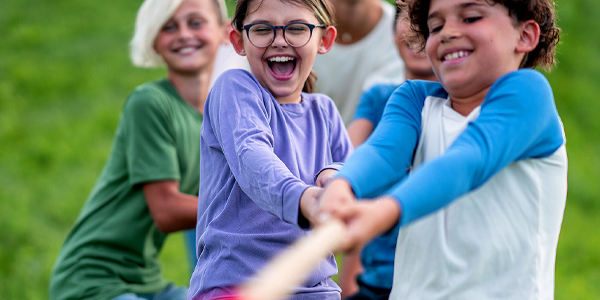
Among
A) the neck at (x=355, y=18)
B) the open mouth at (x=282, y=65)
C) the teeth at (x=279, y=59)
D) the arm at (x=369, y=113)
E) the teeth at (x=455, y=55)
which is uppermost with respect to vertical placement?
the teeth at (x=455, y=55)

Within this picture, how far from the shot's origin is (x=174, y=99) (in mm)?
3119

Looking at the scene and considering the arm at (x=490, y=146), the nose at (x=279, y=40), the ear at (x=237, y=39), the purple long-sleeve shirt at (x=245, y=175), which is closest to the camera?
the arm at (x=490, y=146)

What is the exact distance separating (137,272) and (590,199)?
15.5 feet

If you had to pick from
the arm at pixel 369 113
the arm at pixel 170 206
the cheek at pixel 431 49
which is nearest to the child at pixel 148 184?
the arm at pixel 170 206

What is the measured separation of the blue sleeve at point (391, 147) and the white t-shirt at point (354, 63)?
185 centimetres

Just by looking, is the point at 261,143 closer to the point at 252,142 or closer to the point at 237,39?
the point at 252,142

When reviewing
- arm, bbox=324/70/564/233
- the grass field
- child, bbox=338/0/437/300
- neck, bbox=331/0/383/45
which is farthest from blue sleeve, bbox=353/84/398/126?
the grass field

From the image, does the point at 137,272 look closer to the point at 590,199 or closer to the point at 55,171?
the point at 55,171

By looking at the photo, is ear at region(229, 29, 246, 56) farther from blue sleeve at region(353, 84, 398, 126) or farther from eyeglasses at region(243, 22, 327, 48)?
blue sleeve at region(353, 84, 398, 126)

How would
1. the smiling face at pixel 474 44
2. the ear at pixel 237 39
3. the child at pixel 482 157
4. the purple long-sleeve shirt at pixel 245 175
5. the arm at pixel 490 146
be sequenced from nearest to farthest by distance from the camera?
the arm at pixel 490 146
the child at pixel 482 157
the smiling face at pixel 474 44
the purple long-sleeve shirt at pixel 245 175
the ear at pixel 237 39

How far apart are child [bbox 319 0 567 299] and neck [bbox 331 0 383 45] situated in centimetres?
196

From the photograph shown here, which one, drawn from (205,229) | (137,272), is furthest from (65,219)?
(205,229)

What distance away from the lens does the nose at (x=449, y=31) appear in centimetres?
178

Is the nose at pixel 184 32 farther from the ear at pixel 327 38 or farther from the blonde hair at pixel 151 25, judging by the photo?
the ear at pixel 327 38
